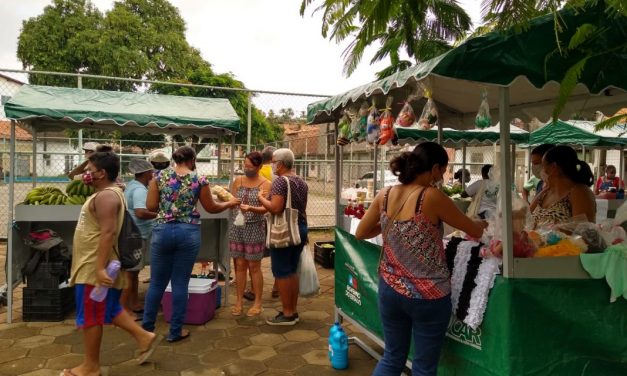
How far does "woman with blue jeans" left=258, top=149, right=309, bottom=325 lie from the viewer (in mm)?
4215

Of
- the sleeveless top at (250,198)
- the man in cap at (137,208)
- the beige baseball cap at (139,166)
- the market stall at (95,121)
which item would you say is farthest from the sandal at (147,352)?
the beige baseball cap at (139,166)

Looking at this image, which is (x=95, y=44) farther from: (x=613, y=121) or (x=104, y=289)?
(x=613, y=121)

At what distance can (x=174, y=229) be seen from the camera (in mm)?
3770

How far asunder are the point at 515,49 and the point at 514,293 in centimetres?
119

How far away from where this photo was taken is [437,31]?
2775 millimetres

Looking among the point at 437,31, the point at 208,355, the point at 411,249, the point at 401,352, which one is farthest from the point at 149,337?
the point at 437,31

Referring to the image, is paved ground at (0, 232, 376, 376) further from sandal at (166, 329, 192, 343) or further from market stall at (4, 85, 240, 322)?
market stall at (4, 85, 240, 322)

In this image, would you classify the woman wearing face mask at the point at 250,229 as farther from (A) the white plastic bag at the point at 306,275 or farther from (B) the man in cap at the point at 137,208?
(B) the man in cap at the point at 137,208

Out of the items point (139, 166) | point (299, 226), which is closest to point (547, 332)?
point (299, 226)

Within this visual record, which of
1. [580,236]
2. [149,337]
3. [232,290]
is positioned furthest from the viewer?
[232,290]

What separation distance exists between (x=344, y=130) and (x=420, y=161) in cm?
154

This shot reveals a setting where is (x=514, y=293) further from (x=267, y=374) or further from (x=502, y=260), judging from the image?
(x=267, y=374)

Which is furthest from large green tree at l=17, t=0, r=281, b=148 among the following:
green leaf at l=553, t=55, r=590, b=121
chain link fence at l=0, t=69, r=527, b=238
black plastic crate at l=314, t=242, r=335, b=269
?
green leaf at l=553, t=55, r=590, b=121

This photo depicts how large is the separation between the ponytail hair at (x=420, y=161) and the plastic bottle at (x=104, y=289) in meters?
2.00
